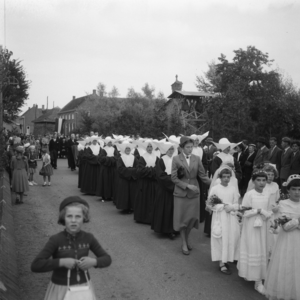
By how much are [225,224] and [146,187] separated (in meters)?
3.87

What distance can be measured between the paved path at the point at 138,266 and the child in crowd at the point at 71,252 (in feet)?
7.11

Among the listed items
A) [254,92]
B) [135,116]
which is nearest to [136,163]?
[135,116]

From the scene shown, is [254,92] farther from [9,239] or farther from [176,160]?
[9,239]

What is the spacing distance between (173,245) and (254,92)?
23604mm

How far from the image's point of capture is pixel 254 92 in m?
29.7

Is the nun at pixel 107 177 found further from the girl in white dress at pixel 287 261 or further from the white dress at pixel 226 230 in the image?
the girl in white dress at pixel 287 261

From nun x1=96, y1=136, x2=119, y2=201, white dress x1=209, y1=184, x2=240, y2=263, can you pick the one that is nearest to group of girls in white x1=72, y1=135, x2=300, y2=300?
white dress x1=209, y1=184, x2=240, y2=263

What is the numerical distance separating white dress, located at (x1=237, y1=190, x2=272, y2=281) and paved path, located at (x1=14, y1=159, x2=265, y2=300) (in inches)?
10.0

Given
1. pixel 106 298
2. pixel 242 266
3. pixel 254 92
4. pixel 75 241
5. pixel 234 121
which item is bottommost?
pixel 106 298

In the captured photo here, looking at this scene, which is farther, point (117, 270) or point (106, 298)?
point (117, 270)

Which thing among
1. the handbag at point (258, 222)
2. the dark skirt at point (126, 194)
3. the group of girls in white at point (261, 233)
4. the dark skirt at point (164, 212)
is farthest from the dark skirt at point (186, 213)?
the dark skirt at point (126, 194)

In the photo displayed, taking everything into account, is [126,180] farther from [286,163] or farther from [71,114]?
[71,114]

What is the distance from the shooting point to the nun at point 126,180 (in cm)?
1073

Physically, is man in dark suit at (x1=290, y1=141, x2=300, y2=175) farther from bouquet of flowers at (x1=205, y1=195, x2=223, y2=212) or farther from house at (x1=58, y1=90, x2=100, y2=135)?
house at (x1=58, y1=90, x2=100, y2=135)
